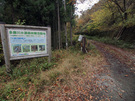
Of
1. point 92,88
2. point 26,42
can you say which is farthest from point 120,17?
point 26,42

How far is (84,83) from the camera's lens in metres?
3.00

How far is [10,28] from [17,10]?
5.76 m

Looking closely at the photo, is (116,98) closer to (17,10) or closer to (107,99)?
(107,99)

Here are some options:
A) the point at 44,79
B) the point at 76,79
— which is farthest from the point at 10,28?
the point at 76,79

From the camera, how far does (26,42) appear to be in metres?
3.64

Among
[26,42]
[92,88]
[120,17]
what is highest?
[120,17]

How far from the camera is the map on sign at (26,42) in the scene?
3.42 meters

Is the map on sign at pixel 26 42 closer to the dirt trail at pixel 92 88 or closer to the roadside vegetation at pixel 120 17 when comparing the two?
the dirt trail at pixel 92 88

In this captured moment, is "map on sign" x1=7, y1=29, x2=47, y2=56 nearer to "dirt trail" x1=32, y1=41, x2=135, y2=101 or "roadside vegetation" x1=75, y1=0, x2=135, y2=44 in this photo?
"dirt trail" x1=32, y1=41, x2=135, y2=101

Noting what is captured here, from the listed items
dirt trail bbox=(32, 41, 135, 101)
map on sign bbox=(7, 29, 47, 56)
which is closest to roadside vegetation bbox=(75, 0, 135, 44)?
dirt trail bbox=(32, 41, 135, 101)

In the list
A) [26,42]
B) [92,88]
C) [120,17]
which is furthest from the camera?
[120,17]

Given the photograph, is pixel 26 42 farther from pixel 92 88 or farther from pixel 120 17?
pixel 120 17

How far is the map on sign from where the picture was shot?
3416 mm

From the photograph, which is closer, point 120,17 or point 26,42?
point 26,42
